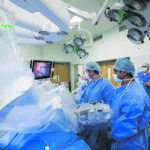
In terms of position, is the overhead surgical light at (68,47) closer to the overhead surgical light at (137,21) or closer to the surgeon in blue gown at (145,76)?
the overhead surgical light at (137,21)

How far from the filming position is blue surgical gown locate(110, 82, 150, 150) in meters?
0.90

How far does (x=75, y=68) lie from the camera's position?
19.9 ft

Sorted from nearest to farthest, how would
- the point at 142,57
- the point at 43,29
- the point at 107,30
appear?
1. the point at 43,29
2. the point at 142,57
3. the point at 107,30

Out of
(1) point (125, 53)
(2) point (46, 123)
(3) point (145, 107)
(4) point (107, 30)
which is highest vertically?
(4) point (107, 30)

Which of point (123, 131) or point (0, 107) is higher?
point (0, 107)

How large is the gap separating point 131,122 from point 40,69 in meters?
1.10

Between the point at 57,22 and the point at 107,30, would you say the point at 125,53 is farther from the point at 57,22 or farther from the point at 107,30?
the point at 57,22

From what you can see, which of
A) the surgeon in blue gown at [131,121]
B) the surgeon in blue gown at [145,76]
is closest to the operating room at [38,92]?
the surgeon in blue gown at [131,121]

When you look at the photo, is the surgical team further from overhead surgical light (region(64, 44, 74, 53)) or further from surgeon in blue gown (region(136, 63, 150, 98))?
surgeon in blue gown (region(136, 63, 150, 98))

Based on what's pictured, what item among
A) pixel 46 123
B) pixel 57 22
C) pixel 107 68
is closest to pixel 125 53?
pixel 107 68

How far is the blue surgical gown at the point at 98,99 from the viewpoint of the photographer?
0.79 m

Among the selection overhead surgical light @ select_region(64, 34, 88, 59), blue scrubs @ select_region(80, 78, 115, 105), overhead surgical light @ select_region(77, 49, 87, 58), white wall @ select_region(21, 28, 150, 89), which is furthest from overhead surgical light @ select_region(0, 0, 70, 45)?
white wall @ select_region(21, 28, 150, 89)

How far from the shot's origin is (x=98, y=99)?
1568 mm

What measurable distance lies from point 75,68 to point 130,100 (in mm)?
5155
